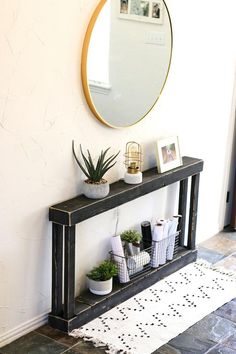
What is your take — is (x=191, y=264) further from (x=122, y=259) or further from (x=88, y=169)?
(x=88, y=169)

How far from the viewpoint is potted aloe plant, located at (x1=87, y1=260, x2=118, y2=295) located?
3.12 meters

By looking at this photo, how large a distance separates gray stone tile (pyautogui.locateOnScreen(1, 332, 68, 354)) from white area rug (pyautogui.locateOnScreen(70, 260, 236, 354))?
128 millimetres

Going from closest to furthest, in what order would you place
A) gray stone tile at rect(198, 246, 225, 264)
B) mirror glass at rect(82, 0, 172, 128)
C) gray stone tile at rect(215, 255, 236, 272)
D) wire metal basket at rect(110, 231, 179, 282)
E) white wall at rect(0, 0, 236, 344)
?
white wall at rect(0, 0, 236, 344) < mirror glass at rect(82, 0, 172, 128) < wire metal basket at rect(110, 231, 179, 282) < gray stone tile at rect(215, 255, 236, 272) < gray stone tile at rect(198, 246, 225, 264)

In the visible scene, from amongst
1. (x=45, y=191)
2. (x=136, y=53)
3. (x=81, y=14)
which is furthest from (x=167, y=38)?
(x=45, y=191)

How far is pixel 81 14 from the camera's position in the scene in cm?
279

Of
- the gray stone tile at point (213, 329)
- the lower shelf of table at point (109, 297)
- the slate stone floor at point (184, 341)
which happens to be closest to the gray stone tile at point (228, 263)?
the lower shelf of table at point (109, 297)

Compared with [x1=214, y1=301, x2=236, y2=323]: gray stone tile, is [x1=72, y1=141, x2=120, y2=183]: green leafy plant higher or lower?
higher

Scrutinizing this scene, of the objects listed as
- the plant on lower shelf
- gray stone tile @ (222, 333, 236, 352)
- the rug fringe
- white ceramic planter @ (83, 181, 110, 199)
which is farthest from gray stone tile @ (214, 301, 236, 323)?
white ceramic planter @ (83, 181, 110, 199)

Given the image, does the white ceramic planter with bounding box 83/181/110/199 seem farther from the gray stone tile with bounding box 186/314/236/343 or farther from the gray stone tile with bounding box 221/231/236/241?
the gray stone tile with bounding box 221/231/236/241

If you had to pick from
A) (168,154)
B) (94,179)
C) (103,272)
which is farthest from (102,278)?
(168,154)

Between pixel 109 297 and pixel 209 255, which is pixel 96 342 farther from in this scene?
pixel 209 255

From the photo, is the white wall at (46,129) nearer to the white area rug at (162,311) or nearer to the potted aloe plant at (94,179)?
the potted aloe plant at (94,179)

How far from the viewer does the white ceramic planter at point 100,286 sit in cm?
311

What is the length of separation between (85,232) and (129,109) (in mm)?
680
